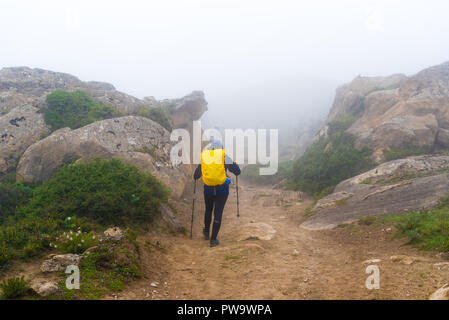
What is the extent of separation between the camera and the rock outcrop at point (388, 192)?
27.3ft

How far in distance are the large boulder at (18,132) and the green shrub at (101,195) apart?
3.83 metres

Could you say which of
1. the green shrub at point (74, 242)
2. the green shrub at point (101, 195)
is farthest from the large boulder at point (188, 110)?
the green shrub at point (74, 242)

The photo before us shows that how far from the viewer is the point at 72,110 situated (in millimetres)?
12703

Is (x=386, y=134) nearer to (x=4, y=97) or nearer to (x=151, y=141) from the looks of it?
(x=151, y=141)

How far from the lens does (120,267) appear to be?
4.80m

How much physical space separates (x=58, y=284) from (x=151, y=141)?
366 inches

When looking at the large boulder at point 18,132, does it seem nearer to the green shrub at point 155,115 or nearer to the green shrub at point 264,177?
the green shrub at point 155,115

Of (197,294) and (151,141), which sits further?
(151,141)

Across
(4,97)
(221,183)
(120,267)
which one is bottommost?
(120,267)

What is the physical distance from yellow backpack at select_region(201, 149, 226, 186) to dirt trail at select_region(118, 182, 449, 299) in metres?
1.77

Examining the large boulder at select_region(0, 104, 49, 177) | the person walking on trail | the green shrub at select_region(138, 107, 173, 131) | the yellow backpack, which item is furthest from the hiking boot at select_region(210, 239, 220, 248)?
the green shrub at select_region(138, 107, 173, 131)

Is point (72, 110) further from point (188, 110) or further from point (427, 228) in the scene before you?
point (427, 228)
